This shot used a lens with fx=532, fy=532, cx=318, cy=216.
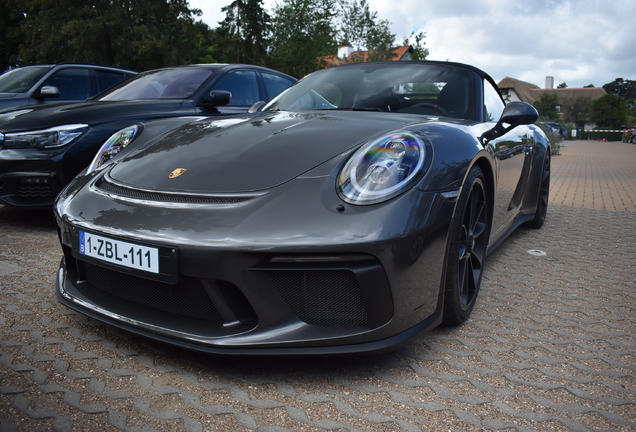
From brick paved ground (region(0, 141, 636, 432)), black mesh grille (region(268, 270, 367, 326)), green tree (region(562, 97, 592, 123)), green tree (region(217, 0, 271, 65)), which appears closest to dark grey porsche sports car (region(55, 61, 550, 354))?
black mesh grille (region(268, 270, 367, 326))

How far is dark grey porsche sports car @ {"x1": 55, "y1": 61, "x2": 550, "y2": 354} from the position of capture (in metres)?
1.73

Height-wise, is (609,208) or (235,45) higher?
(235,45)

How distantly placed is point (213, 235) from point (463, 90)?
188cm

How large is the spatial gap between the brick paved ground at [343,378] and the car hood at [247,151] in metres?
0.66

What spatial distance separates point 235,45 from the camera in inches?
1383

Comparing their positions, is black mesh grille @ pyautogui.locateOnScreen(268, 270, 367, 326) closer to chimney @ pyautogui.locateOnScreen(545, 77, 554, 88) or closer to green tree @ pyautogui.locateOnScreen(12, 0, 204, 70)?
green tree @ pyautogui.locateOnScreen(12, 0, 204, 70)

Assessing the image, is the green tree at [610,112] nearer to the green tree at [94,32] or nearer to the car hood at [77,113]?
the green tree at [94,32]

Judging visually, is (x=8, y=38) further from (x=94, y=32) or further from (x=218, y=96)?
(x=218, y=96)

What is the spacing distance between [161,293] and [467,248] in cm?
136

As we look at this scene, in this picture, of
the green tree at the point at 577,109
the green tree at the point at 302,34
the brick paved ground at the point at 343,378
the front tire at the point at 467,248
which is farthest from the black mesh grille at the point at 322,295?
the green tree at the point at 577,109

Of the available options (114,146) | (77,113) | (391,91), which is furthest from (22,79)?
(391,91)

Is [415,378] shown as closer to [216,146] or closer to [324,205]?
[324,205]

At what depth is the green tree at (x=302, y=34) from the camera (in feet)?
101

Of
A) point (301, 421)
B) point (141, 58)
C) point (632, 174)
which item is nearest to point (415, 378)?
point (301, 421)
